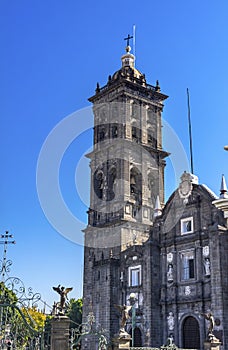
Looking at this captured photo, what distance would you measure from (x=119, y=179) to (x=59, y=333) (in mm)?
34491

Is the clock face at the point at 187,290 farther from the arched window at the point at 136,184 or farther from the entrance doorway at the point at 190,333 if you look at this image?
the arched window at the point at 136,184

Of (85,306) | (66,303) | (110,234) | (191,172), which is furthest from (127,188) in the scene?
(66,303)

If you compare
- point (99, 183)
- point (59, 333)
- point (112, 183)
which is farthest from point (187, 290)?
point (59, 333)

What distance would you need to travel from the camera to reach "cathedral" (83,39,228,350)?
3750cm

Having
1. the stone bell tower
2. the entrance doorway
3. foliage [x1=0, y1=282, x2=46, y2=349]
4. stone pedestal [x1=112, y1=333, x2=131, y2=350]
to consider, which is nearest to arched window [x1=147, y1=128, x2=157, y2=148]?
the stone bell tower

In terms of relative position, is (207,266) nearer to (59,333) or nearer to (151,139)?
(151,139)

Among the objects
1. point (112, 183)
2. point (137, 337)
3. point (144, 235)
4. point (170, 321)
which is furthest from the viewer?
point (112, 183)

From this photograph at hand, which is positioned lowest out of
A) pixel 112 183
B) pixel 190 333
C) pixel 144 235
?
pixel 190 333

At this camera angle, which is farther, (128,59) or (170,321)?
(128,59)

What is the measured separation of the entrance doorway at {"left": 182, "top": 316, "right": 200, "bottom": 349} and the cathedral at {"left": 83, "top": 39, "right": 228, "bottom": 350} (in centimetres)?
7

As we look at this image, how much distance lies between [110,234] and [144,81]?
19.2 metres

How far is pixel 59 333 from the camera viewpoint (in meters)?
16.0

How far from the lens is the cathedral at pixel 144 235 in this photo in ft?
123

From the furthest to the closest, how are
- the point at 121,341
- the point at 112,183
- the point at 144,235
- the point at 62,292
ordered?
the point at 112,183, the point at 144,235, the point at 121,341, the point at 62,292
